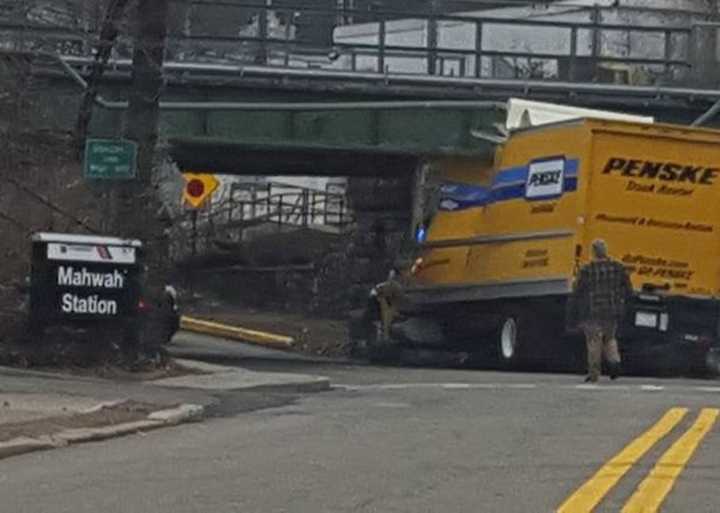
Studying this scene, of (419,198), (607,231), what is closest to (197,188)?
(419,198)

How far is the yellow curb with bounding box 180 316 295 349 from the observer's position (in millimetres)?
37844

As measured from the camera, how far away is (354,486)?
1212cm

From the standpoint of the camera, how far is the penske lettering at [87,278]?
68.9ft

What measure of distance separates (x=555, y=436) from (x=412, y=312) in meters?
18.0

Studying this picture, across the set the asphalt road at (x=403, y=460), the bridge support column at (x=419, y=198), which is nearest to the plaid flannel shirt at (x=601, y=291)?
the asphalt road at (x=403, y=460)

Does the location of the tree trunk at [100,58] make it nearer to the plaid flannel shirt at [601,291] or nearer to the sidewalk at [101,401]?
the sidewalk at [101,401]

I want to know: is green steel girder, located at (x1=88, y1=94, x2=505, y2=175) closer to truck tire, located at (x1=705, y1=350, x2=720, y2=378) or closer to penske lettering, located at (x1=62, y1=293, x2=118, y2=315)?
truck tire, located at (x1=705, y1=350, x2=720, y2=378)

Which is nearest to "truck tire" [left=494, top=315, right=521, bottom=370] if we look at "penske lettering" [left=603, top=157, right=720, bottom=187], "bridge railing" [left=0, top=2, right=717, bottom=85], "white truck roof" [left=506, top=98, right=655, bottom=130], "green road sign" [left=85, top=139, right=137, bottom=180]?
"white truck roof" [left=506, top=98, right=655, bottom=130]

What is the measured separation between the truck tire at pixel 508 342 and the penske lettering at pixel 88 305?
999 centimetres

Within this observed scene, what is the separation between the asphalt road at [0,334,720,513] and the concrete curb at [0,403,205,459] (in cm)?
17

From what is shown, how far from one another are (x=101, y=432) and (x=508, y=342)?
15512 mm

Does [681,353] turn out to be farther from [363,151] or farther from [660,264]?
[363,151]

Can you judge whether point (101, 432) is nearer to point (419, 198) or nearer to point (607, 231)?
point (607, 231)

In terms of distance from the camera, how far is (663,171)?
27844 mm
